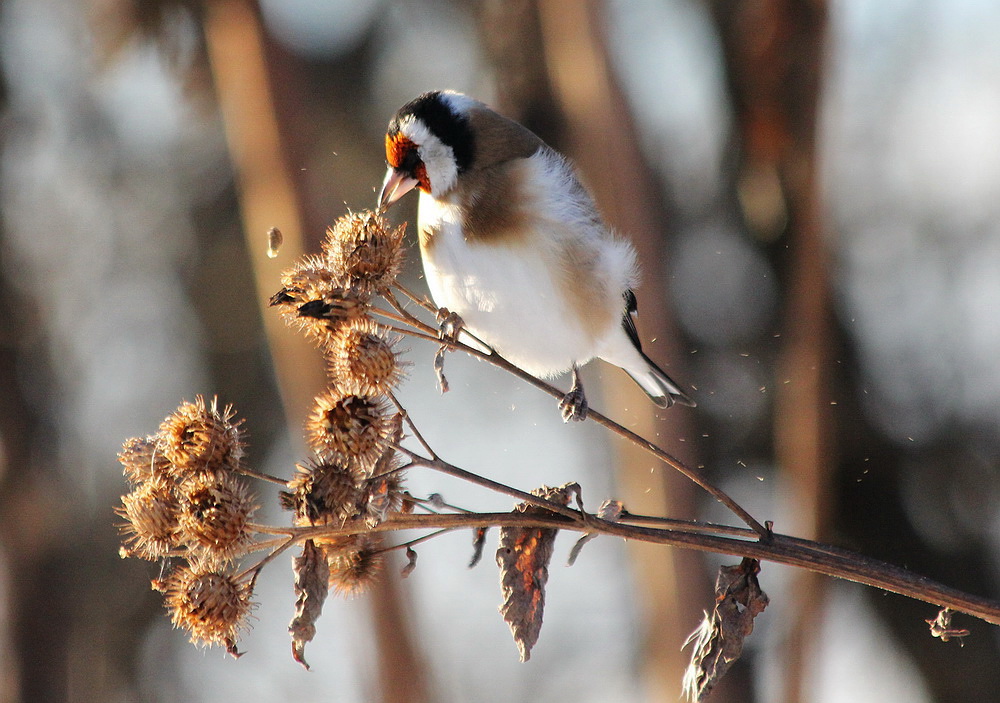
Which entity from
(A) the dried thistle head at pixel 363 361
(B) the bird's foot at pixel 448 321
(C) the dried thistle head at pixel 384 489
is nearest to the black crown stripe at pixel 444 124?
(B) the bird's foot at pixel 448 321

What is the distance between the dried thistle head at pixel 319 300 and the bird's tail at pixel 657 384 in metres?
1.34

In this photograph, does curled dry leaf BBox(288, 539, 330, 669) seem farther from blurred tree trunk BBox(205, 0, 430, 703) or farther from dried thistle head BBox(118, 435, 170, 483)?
blurred tree trunk BBox(205, 0, 430, 703)

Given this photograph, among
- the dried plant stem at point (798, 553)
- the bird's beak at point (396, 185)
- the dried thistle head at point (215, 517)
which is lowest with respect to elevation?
the dried plant stem at point (798, 553)

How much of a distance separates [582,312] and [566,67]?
2687mm

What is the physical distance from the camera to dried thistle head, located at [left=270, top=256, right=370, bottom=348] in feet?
4.23

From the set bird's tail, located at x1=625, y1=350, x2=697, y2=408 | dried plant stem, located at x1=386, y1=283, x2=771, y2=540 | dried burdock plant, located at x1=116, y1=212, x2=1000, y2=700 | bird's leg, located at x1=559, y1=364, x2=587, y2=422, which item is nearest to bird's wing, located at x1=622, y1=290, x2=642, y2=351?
bird's tail, located at x1=625, y1=350, x2=697, y2=408

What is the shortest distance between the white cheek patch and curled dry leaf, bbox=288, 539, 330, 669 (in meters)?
1.05

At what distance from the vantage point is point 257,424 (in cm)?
519

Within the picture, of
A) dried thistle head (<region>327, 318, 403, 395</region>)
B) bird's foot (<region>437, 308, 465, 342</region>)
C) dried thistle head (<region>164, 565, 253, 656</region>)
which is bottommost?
dried thistle head (<region>164, 565, 253, 656</region>)

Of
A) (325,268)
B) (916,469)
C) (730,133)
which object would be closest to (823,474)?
(916,469)

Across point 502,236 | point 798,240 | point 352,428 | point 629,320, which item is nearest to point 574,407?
point 502,236

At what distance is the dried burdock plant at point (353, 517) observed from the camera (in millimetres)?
1218

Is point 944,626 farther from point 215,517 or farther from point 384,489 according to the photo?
point 215,517

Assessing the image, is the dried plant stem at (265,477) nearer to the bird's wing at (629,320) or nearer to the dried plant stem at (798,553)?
the dried plant stem at (798,553)
